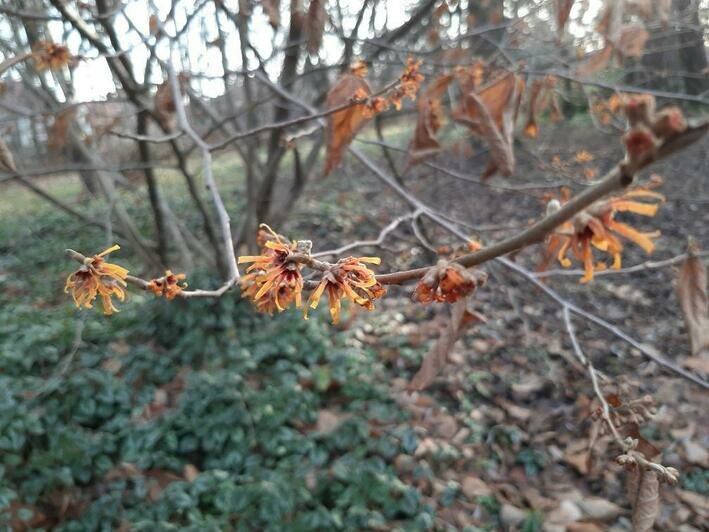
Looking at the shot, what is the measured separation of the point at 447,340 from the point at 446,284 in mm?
482

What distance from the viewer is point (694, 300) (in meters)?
0.83

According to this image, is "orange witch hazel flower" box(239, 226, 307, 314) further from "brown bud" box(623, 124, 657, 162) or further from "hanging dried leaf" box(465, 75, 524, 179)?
"hanging dried leaf" box(465, 75, 524, 179)

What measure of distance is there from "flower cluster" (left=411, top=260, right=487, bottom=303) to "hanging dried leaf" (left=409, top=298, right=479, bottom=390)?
320mm

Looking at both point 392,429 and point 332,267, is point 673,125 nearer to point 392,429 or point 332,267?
point 332,267

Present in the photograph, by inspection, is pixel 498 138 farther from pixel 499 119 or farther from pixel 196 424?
pixel 196 424

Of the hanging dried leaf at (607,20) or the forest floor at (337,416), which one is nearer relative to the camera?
the hanging dried leaf at (607,20)

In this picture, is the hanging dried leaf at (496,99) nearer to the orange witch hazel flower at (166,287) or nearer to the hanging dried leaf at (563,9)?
the hanging dried leaf at (563,9)

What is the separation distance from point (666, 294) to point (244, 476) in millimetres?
2752

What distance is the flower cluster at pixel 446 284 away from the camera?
1.87ft

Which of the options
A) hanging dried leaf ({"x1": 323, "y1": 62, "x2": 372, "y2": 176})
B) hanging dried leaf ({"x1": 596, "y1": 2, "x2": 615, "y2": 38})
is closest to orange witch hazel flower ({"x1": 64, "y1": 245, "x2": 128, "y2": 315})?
hanging dried leaf ({"x1": 323, "y1": 62, "x2": 372, "y2": 176})

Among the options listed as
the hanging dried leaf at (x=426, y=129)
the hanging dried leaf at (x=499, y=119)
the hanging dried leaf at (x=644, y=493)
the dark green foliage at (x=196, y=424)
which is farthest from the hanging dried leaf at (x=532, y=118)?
the dark green foliage at (x=196, y=424)

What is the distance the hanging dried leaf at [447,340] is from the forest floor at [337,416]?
393 mm

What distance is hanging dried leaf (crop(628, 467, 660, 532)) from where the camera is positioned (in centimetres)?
85

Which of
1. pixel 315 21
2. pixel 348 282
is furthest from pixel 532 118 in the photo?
pixel 348 282
